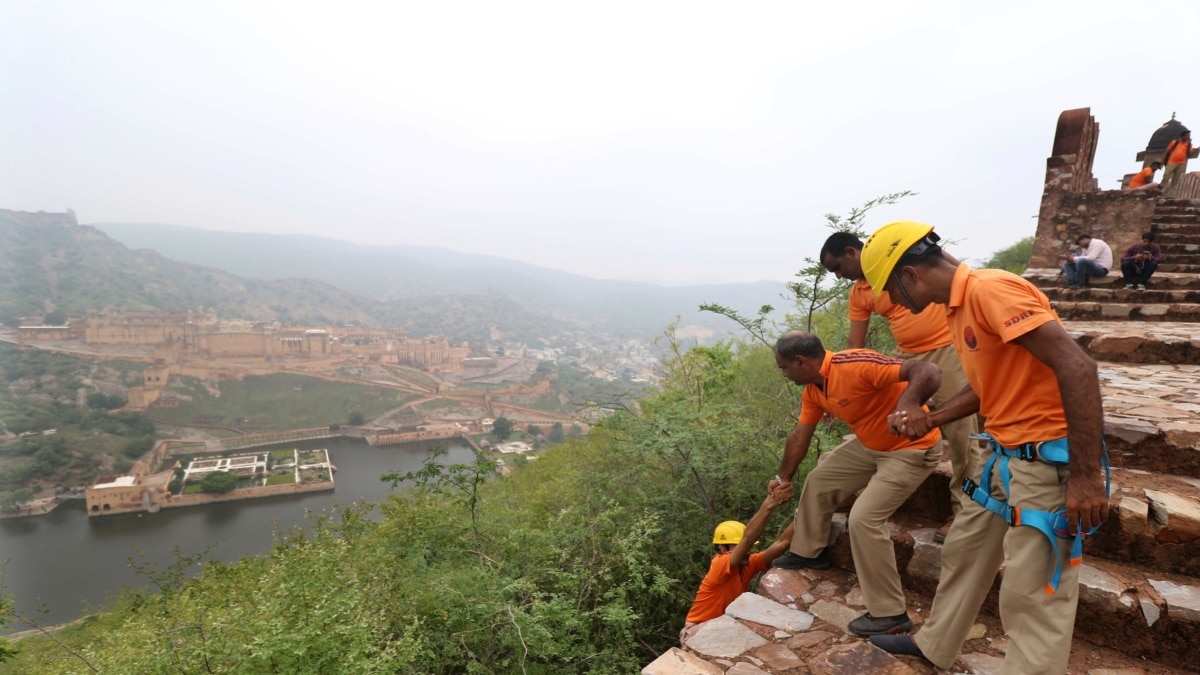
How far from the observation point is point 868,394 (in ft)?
8.86

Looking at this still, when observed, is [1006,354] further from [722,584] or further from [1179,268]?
[1179,268]

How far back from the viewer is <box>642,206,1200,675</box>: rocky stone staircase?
2.20 m

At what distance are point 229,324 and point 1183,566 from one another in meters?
77.5

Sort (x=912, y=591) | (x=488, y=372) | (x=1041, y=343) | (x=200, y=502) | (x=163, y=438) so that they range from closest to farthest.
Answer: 1. (x=1041, y=343)
2. (x=912, y=591)
3. (x=200, y=502)
4. (x=163, y=438)
5. (x=488, y=372)

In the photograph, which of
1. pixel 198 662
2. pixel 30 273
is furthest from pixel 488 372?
pixel 198 662

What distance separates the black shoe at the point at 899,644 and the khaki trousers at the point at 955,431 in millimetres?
703

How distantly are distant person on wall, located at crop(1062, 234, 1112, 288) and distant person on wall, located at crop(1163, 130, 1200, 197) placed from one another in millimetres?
6165

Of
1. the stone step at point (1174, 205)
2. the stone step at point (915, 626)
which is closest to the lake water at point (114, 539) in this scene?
the stone step at point (915, 626)

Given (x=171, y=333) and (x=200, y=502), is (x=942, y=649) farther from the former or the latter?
(x=171, y=333)

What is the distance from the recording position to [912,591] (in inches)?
114

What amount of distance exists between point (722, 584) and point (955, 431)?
65.1 inches

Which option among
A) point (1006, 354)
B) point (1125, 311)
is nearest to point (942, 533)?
point (1006, 354)

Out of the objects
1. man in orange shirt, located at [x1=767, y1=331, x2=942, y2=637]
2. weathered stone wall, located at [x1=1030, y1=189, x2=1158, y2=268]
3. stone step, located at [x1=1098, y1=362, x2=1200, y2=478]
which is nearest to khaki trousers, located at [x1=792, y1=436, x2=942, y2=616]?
man in orange shirt, located at [x1=767, y1=331, x2=942, y2=637]

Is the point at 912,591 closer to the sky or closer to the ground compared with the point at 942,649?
closer to the ground
